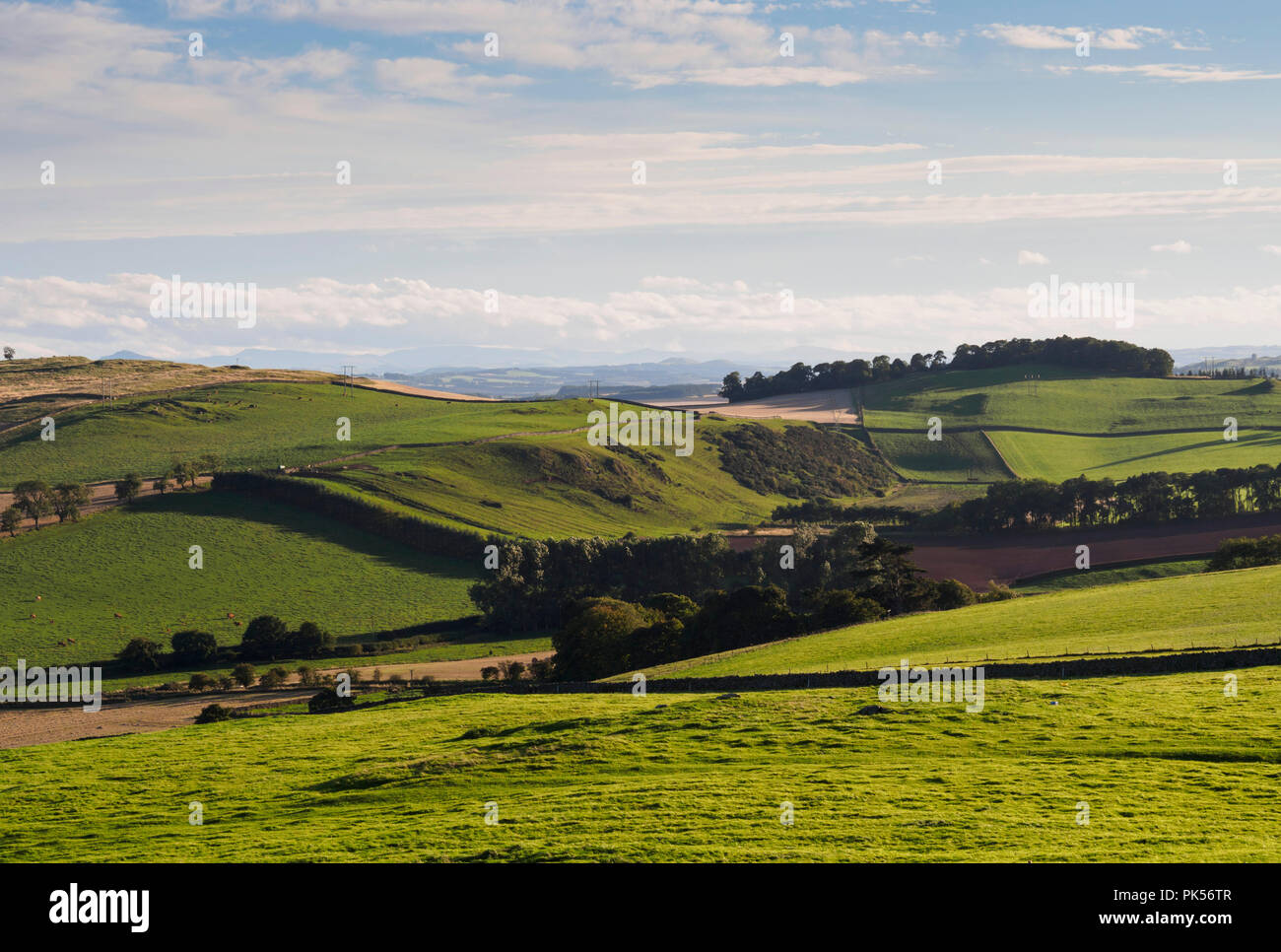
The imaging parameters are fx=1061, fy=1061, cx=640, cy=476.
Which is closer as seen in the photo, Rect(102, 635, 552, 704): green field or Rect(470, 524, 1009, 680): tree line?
Rect(470, 524, 1009, 680): tree line

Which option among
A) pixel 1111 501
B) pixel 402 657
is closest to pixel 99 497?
pixel 402 657

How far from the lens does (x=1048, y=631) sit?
57094 mm

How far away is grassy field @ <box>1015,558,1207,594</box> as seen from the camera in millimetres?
96375

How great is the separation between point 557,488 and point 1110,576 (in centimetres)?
7653

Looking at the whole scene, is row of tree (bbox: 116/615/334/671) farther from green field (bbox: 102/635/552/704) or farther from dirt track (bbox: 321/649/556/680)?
dirt track (bbox: 321/649/556/680)

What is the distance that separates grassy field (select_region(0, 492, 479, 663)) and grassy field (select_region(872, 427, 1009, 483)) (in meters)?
93.2

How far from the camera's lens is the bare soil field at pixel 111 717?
59.4 m

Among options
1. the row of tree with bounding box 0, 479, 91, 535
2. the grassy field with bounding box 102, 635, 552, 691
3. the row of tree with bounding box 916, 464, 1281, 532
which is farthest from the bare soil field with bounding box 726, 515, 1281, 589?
the row of tree with bounding box 0, 479, 91, 535

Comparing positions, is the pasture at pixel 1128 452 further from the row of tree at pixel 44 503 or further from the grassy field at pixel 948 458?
the row of tree at pixel 44 503

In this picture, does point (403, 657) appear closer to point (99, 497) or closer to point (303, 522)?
point (303, 522)

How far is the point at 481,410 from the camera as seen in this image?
654ft
